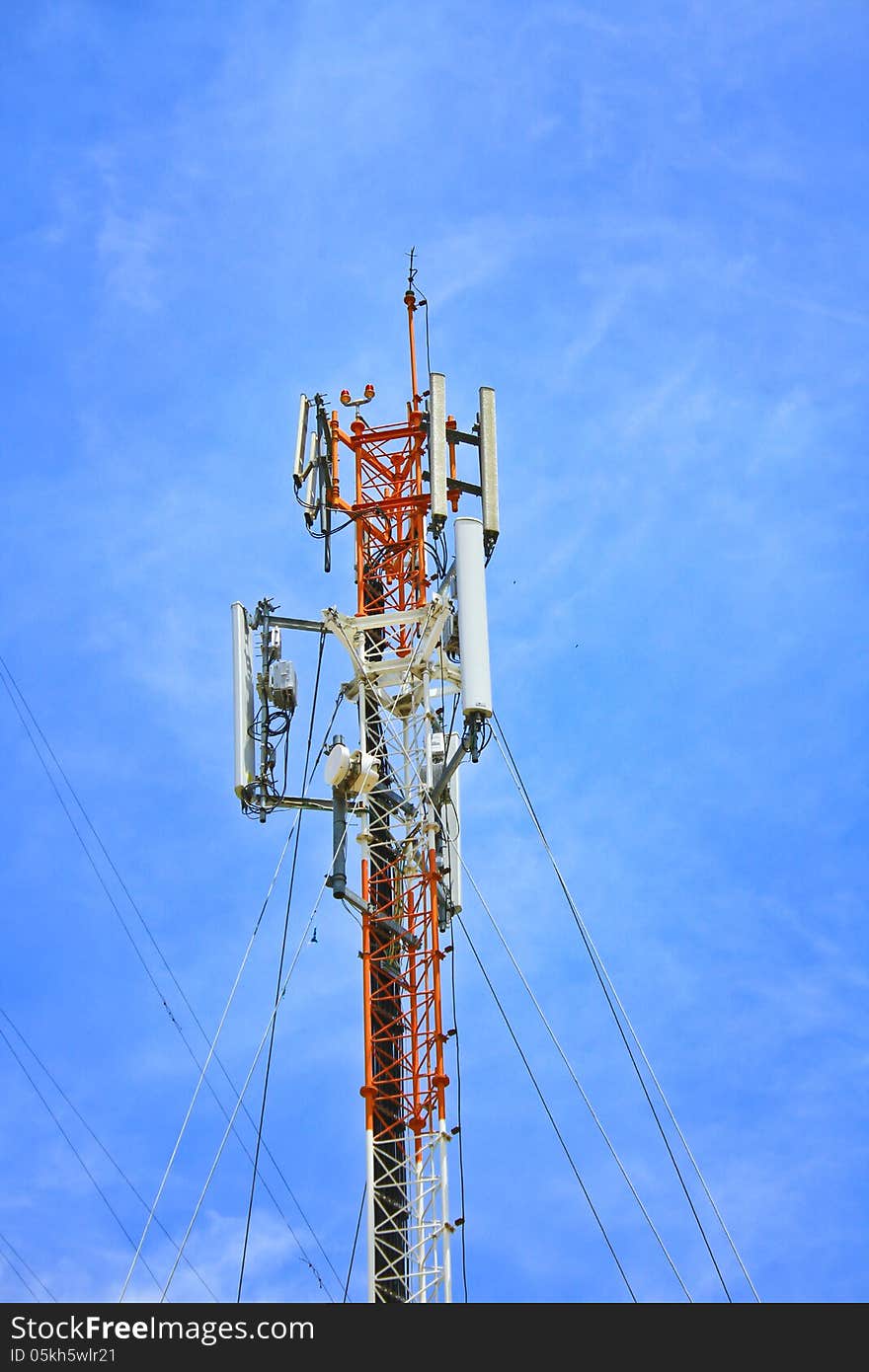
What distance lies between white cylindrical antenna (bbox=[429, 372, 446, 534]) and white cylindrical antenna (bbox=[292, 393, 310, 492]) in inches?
135

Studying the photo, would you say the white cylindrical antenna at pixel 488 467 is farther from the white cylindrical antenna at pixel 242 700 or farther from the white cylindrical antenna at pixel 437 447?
the white cylindrical antenna at pixel 242 700

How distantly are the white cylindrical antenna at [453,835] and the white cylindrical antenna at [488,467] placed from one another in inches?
213

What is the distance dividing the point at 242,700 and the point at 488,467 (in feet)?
26.7

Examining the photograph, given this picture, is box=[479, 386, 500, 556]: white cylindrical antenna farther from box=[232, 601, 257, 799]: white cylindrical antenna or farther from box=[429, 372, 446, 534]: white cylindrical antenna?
box=[232, 601, 257, 799]: white cylindrical antenna

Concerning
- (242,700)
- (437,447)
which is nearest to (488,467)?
(437,447)

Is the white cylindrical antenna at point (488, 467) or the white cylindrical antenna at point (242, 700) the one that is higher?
the white cylindrical antenna at point (488, 467)

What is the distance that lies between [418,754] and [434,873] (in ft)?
9.86

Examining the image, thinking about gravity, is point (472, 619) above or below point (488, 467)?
below

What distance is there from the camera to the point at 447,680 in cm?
5197

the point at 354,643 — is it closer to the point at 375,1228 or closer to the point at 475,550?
the point at 475,550

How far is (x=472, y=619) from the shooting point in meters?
50.0

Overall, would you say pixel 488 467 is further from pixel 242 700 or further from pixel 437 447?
pixel 242 700

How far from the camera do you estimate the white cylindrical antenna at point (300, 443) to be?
181ft
